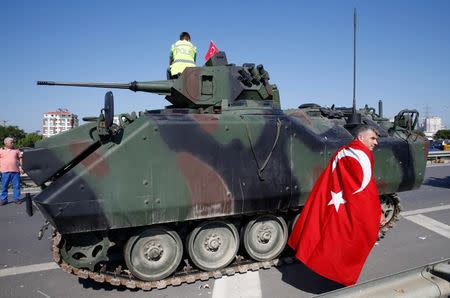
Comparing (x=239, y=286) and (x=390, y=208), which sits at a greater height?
(x=390, y=208)

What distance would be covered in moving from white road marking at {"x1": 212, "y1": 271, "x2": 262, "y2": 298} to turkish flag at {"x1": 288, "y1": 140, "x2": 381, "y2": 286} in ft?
2.91

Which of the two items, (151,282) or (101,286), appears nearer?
(151,282)

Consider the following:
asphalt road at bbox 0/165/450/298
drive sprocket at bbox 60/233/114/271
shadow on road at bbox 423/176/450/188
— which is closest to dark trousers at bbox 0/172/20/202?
asphalt road at bbox 0/165/450/298

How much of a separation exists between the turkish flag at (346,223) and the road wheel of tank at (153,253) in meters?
1.68

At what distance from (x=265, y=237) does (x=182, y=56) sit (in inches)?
154

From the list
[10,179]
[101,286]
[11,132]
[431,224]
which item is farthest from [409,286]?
[11,132]

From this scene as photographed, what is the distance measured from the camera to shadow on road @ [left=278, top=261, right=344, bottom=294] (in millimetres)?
5090

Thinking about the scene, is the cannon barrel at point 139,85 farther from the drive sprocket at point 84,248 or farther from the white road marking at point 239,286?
the white road marking at point 239,286

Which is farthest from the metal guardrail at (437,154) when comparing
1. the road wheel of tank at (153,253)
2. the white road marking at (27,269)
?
the white road marking at (27,269)

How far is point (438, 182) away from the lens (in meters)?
14.6

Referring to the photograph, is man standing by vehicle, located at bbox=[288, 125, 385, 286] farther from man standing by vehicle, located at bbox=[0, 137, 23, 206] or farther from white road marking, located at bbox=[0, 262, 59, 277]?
man standing by vehicle, located at bbox=[0, 137, 23, 206]

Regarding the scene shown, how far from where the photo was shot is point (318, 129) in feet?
20.9

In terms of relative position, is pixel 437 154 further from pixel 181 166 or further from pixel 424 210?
pixel 181 166

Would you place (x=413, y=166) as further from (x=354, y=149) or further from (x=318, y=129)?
(x=354, y=149)
